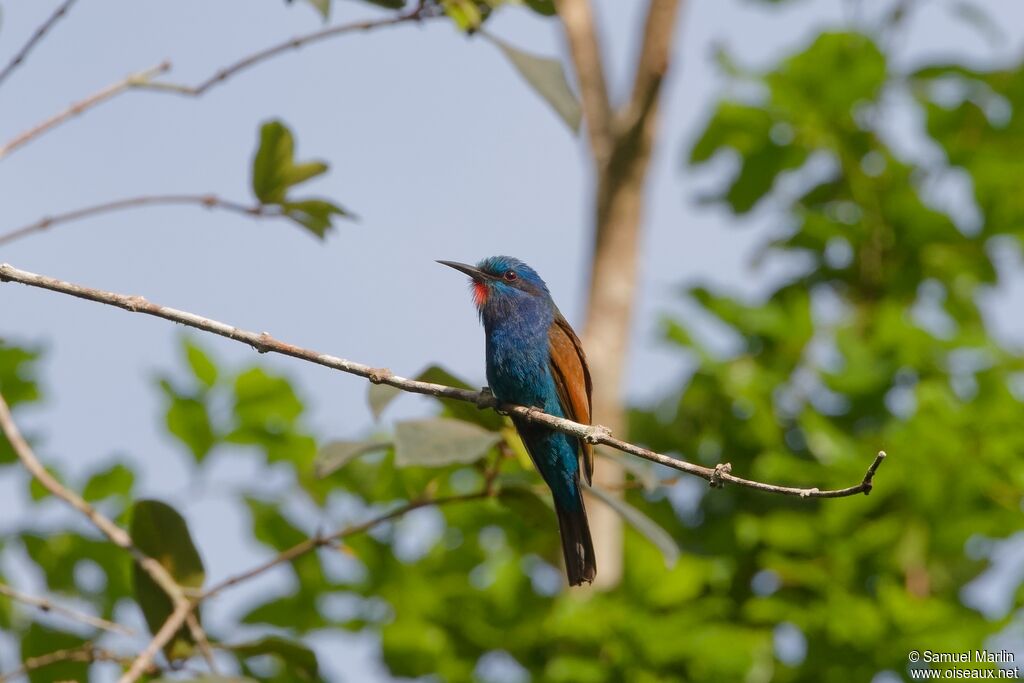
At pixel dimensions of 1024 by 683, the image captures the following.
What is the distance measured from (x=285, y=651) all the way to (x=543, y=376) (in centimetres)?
133

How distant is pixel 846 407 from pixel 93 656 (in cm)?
347

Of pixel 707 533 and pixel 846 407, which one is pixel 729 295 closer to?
pixel 846 407

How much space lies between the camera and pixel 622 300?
5805mm

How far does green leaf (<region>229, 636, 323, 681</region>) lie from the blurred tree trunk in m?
1.87

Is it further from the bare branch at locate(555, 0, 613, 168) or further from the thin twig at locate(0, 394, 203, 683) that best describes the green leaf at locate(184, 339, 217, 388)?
the bare branch at locate(555, 0, 613, 168)

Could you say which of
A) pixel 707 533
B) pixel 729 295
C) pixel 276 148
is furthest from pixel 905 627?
pixel 276 148

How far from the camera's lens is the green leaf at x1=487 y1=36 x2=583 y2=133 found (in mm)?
3293

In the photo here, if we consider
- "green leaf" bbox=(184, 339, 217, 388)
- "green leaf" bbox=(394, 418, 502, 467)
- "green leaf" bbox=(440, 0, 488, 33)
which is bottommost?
"green leaf" bbox=(394, 418, 502, 467)

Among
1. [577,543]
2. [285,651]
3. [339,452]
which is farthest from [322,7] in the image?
[577,543]

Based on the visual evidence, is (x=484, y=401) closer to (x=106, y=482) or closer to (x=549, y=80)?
(x=549, y=80)

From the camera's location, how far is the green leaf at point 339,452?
3246 mm

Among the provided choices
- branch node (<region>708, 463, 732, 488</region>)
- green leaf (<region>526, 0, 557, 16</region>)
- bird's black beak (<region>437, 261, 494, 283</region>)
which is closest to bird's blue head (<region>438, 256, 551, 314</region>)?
bird's black beak (<region>437, 261, 494, 283</region>)

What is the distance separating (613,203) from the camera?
19.5 feet

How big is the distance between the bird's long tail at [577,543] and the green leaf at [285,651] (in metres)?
0.84
